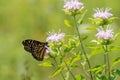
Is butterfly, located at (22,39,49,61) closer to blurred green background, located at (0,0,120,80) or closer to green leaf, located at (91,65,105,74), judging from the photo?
green leaf, located at (91,65,105,74)

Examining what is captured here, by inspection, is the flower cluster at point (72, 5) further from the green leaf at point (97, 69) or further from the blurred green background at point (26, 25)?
the blurred green background at point (26, 25)

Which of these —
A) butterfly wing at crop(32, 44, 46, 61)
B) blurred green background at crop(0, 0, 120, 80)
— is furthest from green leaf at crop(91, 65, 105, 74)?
blurred green background at crop(0, 0, 120, 80)

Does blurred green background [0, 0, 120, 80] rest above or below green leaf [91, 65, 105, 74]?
above

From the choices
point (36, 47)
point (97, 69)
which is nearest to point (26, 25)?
point (36, 47)

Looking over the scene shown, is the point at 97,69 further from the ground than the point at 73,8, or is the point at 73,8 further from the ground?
the point at 73,8

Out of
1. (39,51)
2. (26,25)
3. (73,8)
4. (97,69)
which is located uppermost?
(26,25)

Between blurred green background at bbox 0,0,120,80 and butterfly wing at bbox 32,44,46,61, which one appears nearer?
butterfly wing at bbox 32,44,46,61

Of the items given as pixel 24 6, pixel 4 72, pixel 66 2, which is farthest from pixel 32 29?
pixel 66 2

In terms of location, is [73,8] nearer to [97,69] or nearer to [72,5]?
[72,5]

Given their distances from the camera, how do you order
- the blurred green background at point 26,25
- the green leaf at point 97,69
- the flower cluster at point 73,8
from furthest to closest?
the blurred green background at point 26,25
the flower cluster at point 73,8
the green leaf at point 97,69

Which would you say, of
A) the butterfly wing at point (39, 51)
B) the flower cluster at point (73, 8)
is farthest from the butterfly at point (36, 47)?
the flower cluster at point (73, 8)
